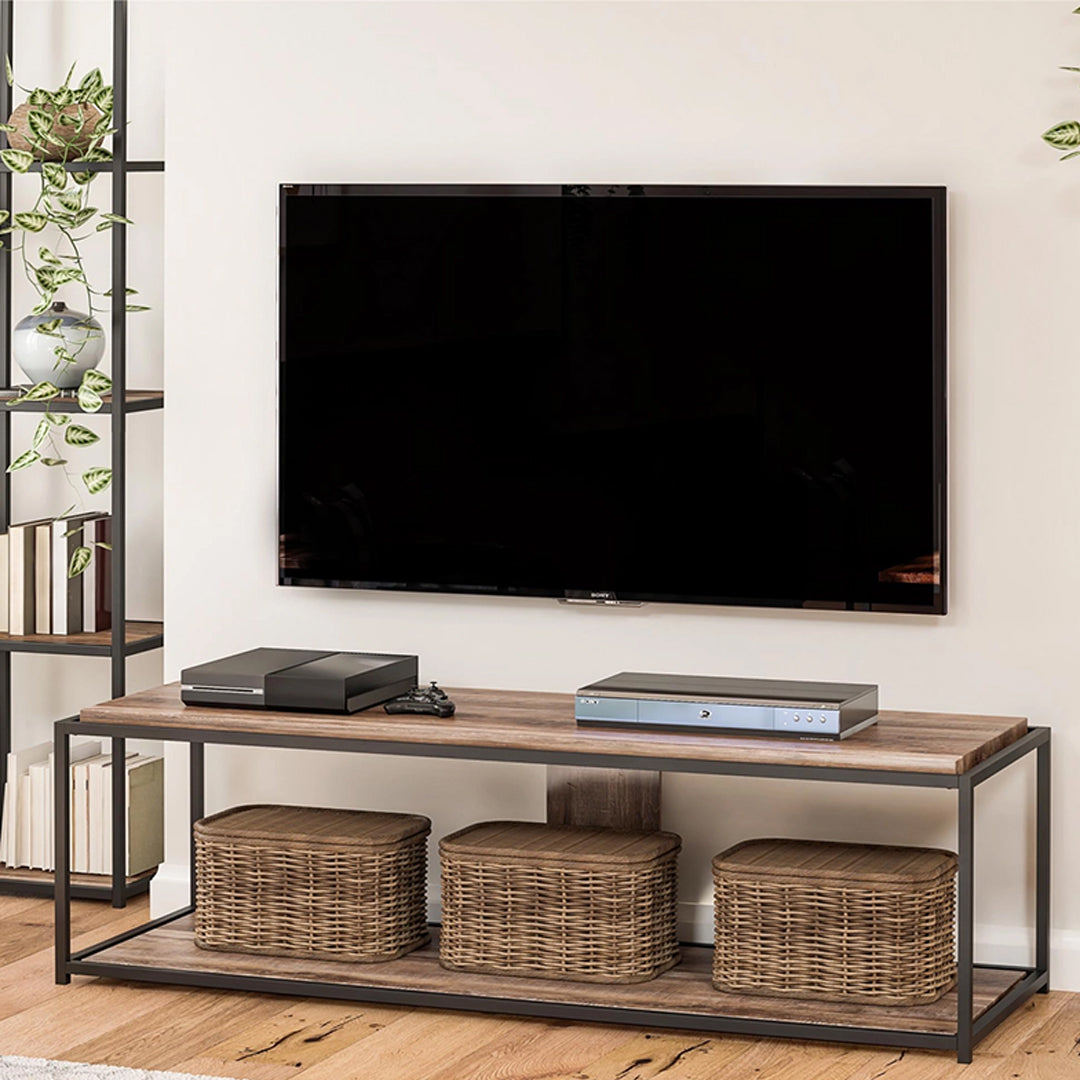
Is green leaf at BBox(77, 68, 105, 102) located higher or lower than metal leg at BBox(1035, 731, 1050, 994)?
higher

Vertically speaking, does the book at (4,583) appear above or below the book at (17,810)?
above

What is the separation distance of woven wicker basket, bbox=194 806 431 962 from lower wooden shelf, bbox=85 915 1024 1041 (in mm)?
37

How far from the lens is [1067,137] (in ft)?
11.8

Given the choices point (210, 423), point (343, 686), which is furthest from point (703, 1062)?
point (210, 423)

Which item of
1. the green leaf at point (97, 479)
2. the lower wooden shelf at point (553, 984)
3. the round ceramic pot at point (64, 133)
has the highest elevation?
the round ceramic pot at point (64, 133)

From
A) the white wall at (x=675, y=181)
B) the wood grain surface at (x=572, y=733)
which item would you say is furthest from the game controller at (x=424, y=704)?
the white wall at (x=675, y=181)

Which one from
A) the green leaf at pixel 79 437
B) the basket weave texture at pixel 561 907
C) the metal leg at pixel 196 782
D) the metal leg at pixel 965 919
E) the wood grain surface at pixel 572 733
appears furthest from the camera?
the green leaf at pixel 79 437

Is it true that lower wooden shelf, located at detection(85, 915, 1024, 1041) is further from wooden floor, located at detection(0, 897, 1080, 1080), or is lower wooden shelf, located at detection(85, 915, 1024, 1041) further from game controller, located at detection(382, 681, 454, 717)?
game controller, located at detection(382, 681, 454, 717)

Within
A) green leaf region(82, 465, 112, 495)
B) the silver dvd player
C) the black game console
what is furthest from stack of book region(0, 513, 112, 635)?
the silver dvd player

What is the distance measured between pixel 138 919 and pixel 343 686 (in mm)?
971

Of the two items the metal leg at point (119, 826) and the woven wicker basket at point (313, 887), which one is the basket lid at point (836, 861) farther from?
the metal leg at point (119, 826)

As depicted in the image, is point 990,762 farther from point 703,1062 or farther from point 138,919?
point 138,919

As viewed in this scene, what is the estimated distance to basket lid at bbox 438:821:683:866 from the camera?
3564 millimetres

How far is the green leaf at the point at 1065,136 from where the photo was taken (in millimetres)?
3600
